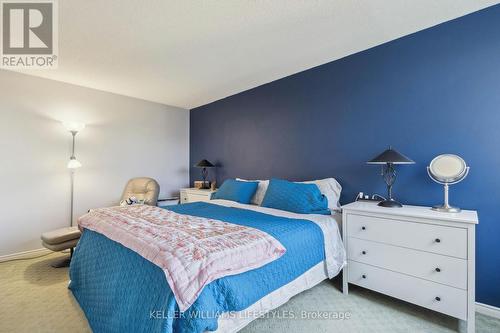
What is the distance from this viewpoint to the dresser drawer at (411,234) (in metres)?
1.63

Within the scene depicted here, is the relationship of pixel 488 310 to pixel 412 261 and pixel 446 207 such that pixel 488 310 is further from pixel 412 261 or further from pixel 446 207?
pixel 446 207

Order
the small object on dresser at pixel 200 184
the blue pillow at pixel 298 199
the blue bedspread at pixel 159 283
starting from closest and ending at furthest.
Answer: the blue bedspread at pixel 159 283
the blue pillow at pixel 298 199
the small object on dresser at pixel 200 184

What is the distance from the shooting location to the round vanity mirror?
186 cm

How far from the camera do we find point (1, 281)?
7.80ft

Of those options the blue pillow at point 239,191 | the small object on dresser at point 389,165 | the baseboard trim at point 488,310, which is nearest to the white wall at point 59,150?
the blue pillow at point 239,191

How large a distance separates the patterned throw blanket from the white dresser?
89 centimetres

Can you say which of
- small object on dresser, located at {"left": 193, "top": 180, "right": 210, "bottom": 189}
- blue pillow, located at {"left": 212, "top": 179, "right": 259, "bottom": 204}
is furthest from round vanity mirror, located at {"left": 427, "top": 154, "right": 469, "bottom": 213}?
small object on dresser, located at {"left": 193, "top": 180, "right": 210, "bottom": 189}

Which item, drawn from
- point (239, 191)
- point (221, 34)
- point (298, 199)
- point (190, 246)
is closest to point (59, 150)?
point (239, 191)

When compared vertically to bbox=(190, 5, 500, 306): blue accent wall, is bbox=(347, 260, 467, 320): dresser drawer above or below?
below

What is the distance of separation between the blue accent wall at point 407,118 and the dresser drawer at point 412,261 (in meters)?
0.49

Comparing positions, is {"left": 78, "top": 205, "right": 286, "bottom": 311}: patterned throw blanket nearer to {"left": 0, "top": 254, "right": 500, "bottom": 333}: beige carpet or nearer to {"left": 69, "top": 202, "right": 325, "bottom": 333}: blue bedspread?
{"left": 69, "top": 202, "right": 325, "bottom": 333}: blue bedspread

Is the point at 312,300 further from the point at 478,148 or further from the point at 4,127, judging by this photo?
the point at 4,127

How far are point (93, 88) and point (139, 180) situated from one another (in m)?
1.56

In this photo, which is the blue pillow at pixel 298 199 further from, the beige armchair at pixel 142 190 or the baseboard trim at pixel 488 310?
the beige armchair at pixel 142 190
